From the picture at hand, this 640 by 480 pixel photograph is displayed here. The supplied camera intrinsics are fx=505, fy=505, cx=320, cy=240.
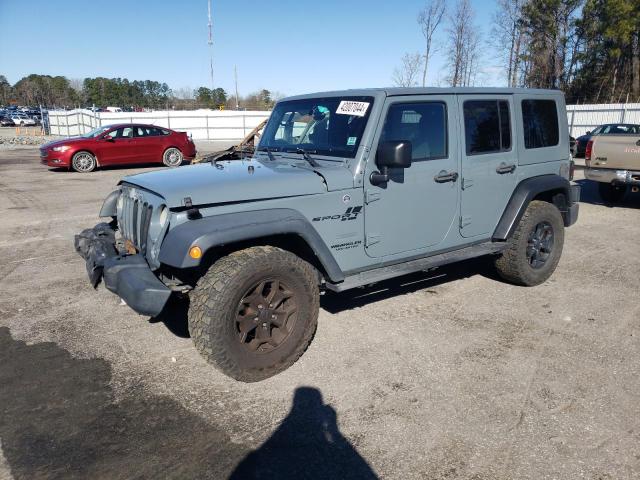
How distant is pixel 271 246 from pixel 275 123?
68.0 inches

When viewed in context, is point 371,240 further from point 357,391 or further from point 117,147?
point 117,147

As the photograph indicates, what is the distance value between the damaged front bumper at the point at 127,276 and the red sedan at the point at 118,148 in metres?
13.5

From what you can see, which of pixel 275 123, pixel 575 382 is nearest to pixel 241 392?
pixel 575 382

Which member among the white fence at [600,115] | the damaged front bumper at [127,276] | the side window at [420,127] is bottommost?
the damaged front bumper at [127,276]

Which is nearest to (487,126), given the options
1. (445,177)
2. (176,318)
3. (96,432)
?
(445,177)

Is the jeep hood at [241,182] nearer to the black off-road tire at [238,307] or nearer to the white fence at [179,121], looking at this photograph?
the black off-road tire at [238,307]

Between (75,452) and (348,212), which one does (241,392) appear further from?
(348,212)

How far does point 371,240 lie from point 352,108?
1083 mm

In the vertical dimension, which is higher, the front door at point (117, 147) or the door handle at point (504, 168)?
the front door at point (117, 147)

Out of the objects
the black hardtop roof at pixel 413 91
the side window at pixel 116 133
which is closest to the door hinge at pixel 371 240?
the black hardtop roof at pixel 413 91

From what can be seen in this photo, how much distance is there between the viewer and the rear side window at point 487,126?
4.61 metres

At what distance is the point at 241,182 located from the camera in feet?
11.5

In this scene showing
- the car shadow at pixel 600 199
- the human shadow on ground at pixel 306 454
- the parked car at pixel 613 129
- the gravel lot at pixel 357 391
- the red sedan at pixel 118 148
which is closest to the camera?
the human shadow on ground at pixel 306 454

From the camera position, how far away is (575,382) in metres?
3.51
